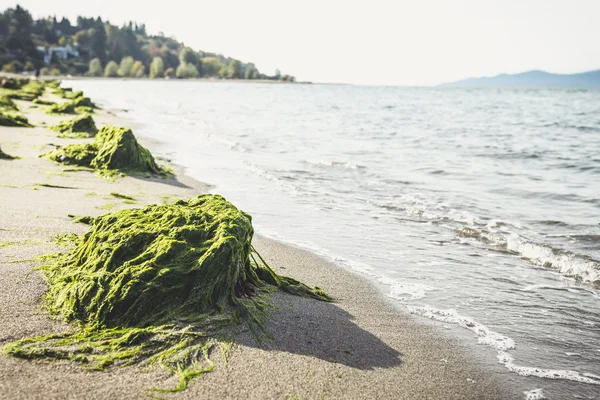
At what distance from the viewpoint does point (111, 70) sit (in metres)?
130

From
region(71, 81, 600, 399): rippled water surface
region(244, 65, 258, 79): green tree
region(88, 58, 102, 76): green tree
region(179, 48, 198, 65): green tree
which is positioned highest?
region(179, 48, 198, 65): green tree

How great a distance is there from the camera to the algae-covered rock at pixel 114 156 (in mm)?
9156

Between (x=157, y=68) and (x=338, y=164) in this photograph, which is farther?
(x=157, y=68)

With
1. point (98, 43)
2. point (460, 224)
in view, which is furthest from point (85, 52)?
point (460, 224)

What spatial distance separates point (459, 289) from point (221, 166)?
25.9 ft

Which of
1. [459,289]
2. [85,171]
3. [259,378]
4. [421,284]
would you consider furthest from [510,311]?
[85,171]

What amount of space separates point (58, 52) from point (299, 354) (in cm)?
14624

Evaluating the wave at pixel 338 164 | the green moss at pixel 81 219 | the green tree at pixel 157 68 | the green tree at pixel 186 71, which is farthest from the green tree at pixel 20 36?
the green moss at pixel 81 219

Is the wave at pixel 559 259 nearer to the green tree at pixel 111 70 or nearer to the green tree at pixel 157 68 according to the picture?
the green tree at pixel 111 70

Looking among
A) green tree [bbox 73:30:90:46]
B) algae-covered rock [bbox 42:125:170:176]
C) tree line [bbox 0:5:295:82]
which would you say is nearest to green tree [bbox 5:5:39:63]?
tree line [bbox 0:5:295:82]

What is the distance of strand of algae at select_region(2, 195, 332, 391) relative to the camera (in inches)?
120

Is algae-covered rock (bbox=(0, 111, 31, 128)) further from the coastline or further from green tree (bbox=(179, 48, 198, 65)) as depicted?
green tree (bbox=(179, 48, 198, 65))

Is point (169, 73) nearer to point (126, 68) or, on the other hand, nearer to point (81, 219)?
point (126, 68)

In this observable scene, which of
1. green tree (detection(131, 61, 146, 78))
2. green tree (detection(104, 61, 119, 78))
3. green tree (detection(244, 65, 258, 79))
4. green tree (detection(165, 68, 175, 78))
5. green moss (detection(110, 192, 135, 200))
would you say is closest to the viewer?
green moss (detection(110, 192, 135, 200))
